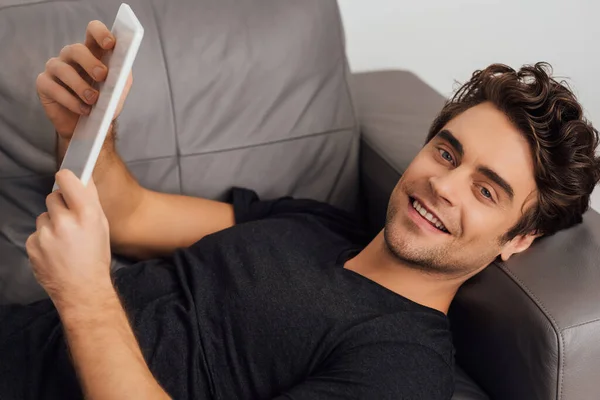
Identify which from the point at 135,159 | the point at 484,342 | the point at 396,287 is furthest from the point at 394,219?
the point at 135,159

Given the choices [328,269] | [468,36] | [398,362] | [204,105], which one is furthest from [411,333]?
[468,36]

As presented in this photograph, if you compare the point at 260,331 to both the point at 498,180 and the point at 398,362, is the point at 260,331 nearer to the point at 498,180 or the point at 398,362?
the point at 398,362

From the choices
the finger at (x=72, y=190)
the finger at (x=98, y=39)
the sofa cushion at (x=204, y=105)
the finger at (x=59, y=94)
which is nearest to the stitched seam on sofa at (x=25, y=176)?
the sofa cushion at (x=204, y=105)

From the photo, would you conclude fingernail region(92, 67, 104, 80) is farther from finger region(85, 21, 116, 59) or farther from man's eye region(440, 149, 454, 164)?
man's eye region(440, 149, 454, 164)

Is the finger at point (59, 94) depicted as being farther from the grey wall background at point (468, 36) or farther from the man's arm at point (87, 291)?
the grey wall background at point (468, 36)

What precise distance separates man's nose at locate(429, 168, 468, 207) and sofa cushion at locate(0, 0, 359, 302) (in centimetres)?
36

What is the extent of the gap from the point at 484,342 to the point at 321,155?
52 centimetres

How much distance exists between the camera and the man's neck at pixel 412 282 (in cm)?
128

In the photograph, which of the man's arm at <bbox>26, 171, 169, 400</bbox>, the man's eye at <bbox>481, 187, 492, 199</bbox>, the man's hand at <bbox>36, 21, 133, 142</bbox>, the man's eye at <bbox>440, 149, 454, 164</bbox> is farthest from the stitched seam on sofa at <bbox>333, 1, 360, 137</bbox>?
the man's arm at <bbox>26, 171, 169, 400</bbox>

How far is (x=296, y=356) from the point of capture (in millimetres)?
1163

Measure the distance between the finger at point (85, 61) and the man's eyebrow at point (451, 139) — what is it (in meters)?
0.61

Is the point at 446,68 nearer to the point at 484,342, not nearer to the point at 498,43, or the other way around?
the point at 498,43

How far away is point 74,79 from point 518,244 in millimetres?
787

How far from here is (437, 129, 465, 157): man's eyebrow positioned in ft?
4.13
